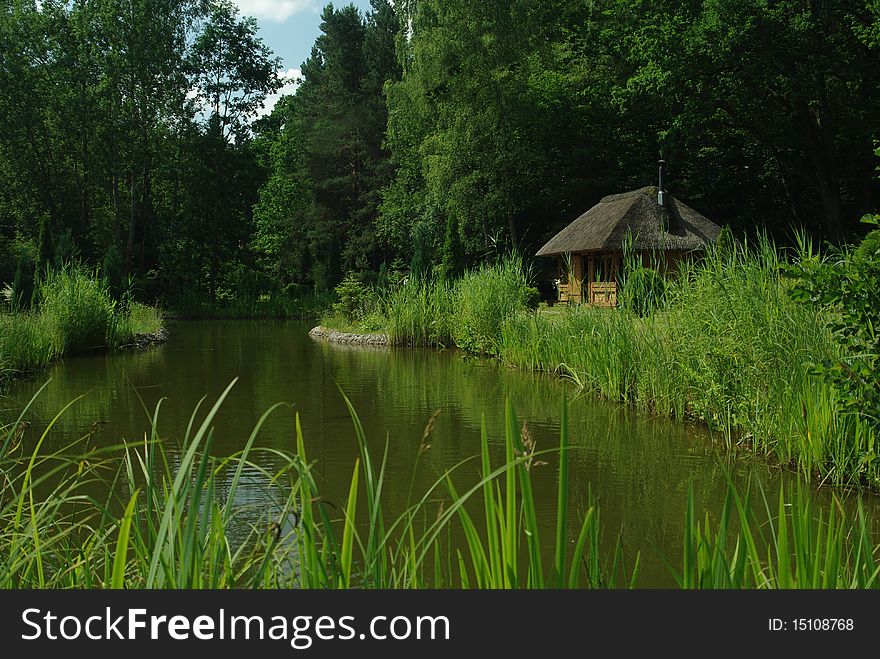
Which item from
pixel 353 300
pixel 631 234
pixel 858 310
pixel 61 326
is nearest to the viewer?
pixel 858 310

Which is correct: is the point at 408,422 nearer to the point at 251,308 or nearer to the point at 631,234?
the point at 631,234

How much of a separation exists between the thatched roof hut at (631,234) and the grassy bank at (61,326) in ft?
36.2

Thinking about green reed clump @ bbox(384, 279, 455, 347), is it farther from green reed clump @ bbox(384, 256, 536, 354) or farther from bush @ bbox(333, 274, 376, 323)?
bush @ bbox(333, 274, 376, 323)

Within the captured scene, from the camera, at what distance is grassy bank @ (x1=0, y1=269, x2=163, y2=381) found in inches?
441

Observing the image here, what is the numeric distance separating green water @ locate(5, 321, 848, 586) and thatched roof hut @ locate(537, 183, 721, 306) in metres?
7.83

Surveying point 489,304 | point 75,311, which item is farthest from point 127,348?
point 489,304

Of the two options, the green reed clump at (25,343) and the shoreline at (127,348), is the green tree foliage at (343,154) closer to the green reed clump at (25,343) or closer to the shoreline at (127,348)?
the shoreline at (127,348)

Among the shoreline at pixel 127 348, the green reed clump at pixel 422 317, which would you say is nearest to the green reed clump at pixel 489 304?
the green reed clump at pixel 422 317

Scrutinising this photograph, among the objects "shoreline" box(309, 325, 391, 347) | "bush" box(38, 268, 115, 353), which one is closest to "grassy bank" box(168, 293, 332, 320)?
"shoreline" box(309, 325, 391, 347)

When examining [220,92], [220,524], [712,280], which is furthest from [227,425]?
[220,92]

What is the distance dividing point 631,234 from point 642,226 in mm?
670

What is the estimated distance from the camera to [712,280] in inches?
281

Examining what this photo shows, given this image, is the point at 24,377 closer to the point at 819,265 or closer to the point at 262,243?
the point at 819,265

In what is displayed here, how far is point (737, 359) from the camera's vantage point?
636 centimetres
